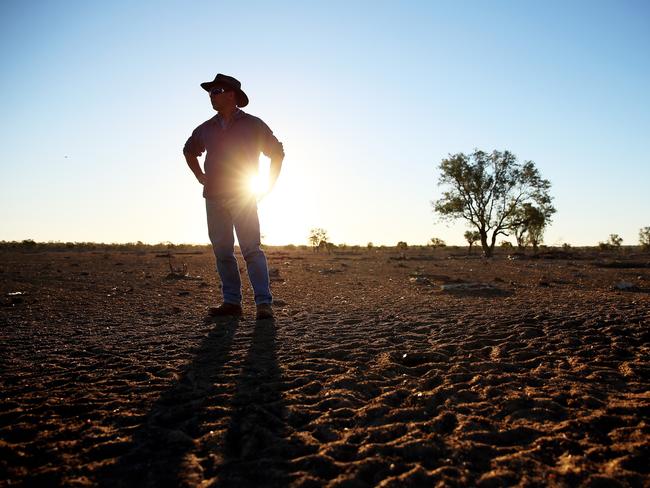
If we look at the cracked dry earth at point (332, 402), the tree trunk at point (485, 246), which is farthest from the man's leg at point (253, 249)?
the tree trunk at point (485, 246)

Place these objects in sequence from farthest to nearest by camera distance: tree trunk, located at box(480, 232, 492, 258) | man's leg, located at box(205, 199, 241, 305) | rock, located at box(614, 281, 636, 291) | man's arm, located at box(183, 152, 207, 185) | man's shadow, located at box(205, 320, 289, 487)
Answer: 1. tree trunk, located at box(480, 232, 492, 258)
2. rock, located at box(614, 281, 636, 291)
3. man's arm, located at box(183, 152, 207, 185)
4. man's leg, located at box(205, 199, 241, 305)
5. man's shadow, located at box(205, 320, 289, 487)

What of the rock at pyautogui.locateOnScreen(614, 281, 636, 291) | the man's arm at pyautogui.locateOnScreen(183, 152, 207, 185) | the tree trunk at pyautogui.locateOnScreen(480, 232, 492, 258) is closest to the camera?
the man's arm at pyautogui.locateOnScreen(183, 152, 207, 185)

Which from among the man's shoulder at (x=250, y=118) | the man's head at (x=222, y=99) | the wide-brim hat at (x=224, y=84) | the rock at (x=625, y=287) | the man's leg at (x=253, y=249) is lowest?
the rock at (x=625, y=287)

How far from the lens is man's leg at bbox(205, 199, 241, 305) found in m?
4.16

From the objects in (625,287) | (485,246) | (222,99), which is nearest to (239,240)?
(222,99)

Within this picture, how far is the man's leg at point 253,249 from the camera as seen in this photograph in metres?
4.00

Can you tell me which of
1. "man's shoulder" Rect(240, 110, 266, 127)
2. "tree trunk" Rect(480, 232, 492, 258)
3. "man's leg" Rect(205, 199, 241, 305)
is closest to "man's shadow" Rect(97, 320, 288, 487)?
"man's leg" Rect(205, 199, 241, 305)

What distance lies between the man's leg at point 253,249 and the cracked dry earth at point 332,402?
406mm

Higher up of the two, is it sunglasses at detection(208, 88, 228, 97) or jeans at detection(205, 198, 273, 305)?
sunglasses at detection(208, 88, 228, 97)

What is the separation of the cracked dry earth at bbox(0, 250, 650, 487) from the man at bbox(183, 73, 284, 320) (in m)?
0.56

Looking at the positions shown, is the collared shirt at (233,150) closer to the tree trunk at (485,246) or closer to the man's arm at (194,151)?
the man's arm at (194,151)

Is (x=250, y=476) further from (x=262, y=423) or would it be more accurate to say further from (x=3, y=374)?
(x=3, y=374)

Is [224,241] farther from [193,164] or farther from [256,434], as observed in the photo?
[256,434]

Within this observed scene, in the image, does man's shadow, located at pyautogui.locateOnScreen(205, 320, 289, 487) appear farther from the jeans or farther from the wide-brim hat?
the wide-brim hat
